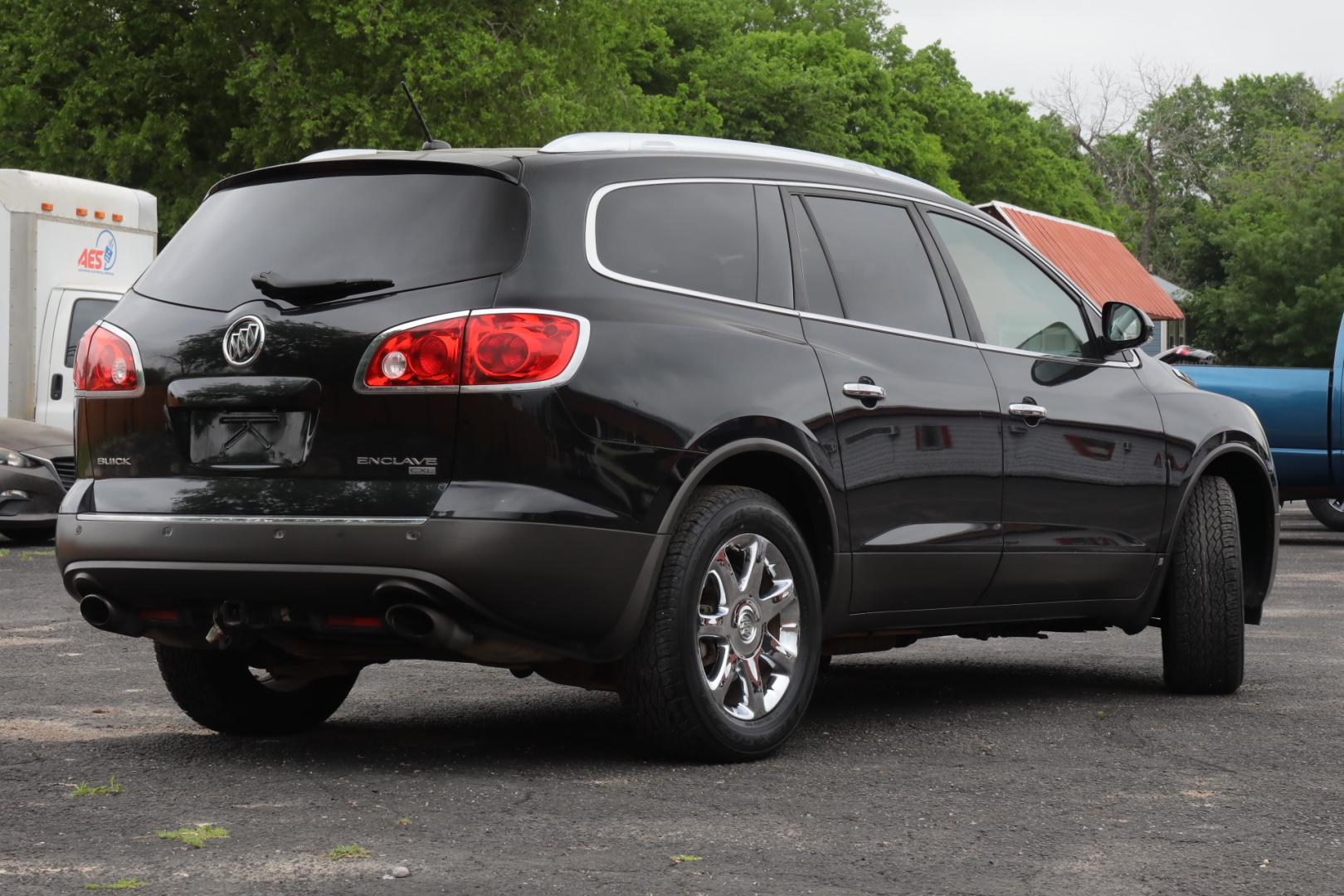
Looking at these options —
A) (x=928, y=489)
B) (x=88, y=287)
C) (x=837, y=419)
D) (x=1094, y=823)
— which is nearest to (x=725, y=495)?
(x=837, y=419)

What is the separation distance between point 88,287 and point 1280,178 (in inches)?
2450

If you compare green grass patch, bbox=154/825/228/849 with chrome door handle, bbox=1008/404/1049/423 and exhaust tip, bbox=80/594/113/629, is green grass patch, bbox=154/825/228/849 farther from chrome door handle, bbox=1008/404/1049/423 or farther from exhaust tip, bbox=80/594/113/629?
chrome door handle, bbox=1008/404/1049/423

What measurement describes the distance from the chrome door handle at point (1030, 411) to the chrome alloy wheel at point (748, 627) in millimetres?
1301

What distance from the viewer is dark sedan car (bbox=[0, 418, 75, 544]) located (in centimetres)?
1496

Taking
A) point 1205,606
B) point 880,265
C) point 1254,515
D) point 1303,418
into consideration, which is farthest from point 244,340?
point 1303,418

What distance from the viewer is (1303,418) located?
16484mm

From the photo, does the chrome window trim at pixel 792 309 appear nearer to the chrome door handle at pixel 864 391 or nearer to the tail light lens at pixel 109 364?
Answer: the chrome door handle at pixel 864 391

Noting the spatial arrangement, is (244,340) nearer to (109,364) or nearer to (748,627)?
(109,364)

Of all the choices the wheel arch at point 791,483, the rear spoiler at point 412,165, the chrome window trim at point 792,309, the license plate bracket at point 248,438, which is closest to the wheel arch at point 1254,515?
the chrome window trim at point 792,309

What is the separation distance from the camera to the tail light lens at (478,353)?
503 centimetres

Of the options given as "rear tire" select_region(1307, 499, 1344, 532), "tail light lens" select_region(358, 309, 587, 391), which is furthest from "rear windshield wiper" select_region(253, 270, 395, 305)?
"rear tire" select_region(1307, 499, 1344, 532)

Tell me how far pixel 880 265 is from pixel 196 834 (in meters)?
2.98

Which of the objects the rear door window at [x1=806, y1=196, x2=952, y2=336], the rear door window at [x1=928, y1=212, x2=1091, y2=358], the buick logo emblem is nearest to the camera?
the buick logo emblem

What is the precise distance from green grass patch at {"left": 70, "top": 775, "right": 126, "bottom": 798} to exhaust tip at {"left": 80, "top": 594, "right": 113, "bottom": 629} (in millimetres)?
477
